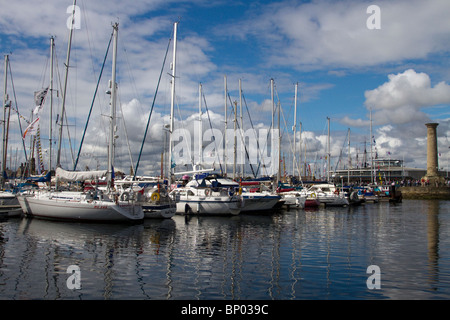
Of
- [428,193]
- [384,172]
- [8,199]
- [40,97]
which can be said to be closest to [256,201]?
[40,97]

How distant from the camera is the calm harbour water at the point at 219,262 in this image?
38.6ft

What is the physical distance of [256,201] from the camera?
41250 mm

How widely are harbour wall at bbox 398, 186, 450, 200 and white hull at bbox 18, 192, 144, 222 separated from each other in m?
80.7

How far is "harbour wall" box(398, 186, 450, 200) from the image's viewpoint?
8956 centimetres

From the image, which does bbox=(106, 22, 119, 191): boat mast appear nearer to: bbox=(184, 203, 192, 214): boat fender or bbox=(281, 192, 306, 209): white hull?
bbox=(184, 203, 192, 214): boat fender

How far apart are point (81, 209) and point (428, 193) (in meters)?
88.2

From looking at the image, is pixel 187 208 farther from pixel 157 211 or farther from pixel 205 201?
pixel 157 211

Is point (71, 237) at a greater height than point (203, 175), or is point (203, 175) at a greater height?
point (203, 175)

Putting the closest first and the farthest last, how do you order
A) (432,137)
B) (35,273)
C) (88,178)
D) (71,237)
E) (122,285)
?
(122,285)
(35,273)
(71,237)
(88,178)
(432,137)

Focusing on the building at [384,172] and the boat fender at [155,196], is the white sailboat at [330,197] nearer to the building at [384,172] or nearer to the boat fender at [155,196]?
the boat fender at [155,196]
